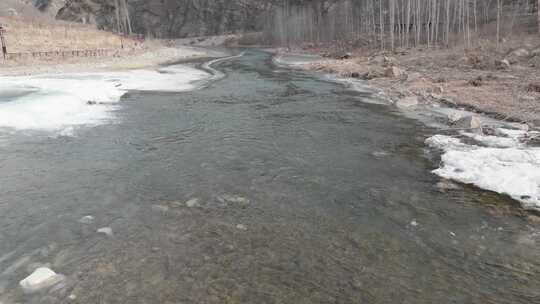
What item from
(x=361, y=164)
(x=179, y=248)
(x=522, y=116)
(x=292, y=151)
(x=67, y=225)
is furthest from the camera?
(x=522, y=116)

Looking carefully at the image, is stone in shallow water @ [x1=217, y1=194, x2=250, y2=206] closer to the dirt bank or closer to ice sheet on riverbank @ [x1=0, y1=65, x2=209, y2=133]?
ice sheet on riverbank @ [x1=0, y1=65, x2=209, y2=133]

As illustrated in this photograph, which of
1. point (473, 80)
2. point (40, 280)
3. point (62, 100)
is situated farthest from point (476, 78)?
point (40, 280)

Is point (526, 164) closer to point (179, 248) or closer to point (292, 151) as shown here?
point (292, 151)

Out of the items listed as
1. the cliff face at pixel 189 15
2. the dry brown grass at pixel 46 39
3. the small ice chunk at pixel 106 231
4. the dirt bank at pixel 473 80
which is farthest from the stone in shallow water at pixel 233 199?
the cliff face at pixel 189 15

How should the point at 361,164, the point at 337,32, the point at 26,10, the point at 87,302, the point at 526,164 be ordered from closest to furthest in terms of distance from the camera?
the point at 87,302 → the point at 526,164 → the point at 361,164 → the point at 26,10 → the point at 337,32

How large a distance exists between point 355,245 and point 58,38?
2046 inches

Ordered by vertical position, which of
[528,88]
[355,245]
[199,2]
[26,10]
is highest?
[199,2]

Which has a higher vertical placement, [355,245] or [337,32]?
[337,32]

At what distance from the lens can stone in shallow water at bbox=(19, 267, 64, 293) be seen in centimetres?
620

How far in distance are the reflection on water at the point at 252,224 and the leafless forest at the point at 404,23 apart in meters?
40.5

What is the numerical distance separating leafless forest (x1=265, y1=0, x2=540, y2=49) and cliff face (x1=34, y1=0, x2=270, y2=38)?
54.8 ft

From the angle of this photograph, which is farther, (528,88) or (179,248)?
(528,88)

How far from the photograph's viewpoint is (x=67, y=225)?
815 centimetres

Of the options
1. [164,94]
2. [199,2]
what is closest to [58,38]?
[164,94]
